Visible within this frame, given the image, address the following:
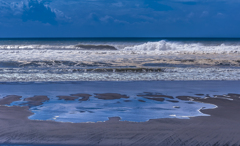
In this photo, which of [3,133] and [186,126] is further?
[186,126]

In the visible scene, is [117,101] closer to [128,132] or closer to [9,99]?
[128,132]

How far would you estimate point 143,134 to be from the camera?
3174mm

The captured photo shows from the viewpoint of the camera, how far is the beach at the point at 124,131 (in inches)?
117

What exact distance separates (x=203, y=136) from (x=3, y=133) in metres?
2.59

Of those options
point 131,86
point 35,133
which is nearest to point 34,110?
point 35,133

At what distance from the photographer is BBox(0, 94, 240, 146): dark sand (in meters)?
2.97

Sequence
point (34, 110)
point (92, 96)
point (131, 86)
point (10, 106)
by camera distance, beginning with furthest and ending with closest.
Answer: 1. point (131, 86)
2. point (92, 96)
3. point (10, 106)
4. point (34, 110)

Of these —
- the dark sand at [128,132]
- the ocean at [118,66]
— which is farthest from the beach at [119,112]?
the ocean at [118,66]

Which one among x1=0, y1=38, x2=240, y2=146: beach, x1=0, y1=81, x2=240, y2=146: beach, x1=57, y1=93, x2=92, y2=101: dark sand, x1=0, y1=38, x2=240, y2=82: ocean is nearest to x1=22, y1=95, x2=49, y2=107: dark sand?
x1=0, y1=38, x2=240, y2=146: beach

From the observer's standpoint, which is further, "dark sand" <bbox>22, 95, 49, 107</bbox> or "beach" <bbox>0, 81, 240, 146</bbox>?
"dark sand" <bbox>22, 95, 49, 107</bbox>

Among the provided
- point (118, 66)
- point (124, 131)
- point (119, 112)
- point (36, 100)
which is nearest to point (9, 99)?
point (36, 100)

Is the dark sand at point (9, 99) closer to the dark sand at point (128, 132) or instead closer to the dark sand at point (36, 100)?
the dark sand at point (36, 100)

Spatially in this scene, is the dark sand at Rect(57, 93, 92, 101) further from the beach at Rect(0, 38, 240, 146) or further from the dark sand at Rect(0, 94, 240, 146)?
the dark sand at Rect(0, 94, 240, 146)

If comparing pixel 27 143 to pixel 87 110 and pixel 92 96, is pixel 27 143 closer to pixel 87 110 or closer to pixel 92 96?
pixel 87 110
